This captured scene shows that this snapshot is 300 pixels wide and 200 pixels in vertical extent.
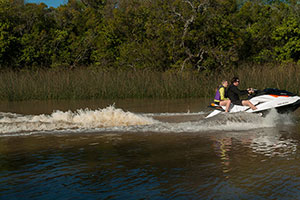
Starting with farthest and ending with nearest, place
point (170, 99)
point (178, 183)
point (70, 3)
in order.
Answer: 1. point (70, 3)
2. point (170, 99)
3. point (178, 183)

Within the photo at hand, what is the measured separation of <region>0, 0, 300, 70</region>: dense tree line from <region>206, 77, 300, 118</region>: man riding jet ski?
14.3m

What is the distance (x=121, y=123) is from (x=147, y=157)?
464 cm

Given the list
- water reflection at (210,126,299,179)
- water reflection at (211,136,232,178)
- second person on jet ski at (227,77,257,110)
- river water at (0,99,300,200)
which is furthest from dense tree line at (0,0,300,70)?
water reflection at (211,136,232,178)

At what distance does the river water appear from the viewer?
213 inches

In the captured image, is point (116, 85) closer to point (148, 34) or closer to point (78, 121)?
point (148, 34)

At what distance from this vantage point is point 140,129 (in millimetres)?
10547

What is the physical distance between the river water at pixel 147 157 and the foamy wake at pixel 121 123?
0.08 feet

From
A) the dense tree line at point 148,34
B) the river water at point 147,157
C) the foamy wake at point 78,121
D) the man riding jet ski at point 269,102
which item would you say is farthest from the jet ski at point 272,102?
the dense tree line at point 148,34

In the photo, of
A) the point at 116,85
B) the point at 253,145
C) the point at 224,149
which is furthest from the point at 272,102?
the point at 116,85

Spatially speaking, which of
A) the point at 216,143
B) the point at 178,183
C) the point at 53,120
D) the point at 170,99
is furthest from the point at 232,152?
the point at 170,99

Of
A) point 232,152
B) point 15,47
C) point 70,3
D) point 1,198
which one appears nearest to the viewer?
point 1,198

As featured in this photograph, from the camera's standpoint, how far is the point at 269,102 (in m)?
11.2

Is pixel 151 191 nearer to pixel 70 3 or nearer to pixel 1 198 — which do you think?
pixel 1 198

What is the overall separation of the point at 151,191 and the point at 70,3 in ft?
110
